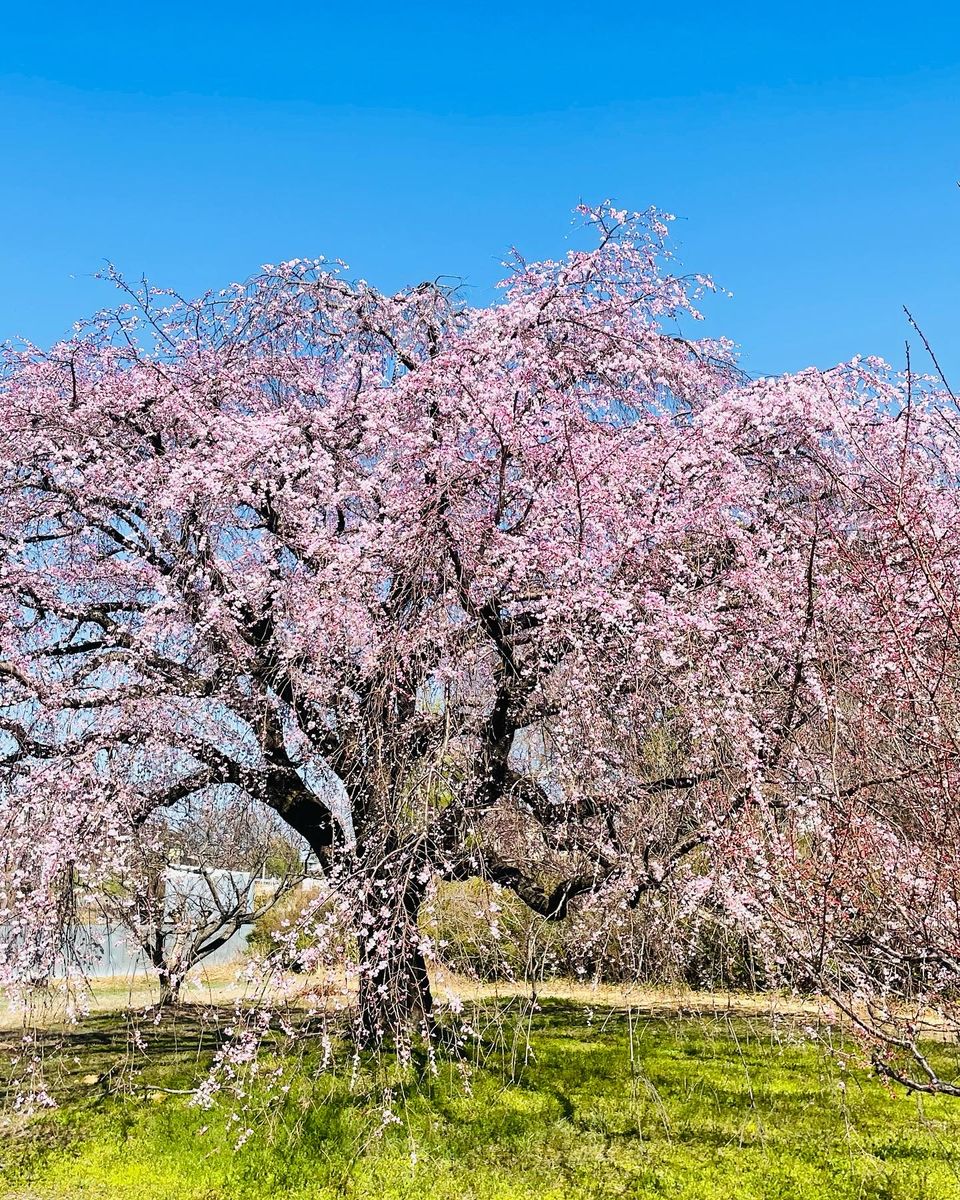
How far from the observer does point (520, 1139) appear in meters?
6.16

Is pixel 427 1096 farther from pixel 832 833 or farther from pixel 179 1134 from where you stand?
pixel 832 833

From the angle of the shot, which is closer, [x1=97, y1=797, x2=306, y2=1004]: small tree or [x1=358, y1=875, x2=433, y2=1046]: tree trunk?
[x1=358, y1=875, x2=433, y2=1046]: tree trunk

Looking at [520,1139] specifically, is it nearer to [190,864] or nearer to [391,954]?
[391,954]

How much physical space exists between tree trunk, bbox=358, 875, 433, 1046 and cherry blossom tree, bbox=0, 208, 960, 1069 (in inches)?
1.9

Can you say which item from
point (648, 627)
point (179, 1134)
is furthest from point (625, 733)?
point (179, 1134)

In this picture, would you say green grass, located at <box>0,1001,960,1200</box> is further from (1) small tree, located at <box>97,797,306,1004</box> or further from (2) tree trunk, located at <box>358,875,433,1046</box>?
(1) small tree, located at <box>97,797,306,1004</box>

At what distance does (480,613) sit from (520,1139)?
343 cm

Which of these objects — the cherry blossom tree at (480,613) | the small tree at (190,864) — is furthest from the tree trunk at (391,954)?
the small tree at (190,864)

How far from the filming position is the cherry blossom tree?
4934 mm

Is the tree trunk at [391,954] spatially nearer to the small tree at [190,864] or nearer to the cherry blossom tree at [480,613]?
the cherry blossom tree at [480,613]

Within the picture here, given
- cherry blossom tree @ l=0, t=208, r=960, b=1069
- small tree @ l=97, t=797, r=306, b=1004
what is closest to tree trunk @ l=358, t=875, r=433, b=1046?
cherry blossom tree @ l=0, t=208, r=960, b=1069

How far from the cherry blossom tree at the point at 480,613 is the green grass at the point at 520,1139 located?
776 millimetres

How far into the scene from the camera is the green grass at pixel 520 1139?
18.0ft

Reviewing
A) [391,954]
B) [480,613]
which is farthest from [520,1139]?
[480,613]
